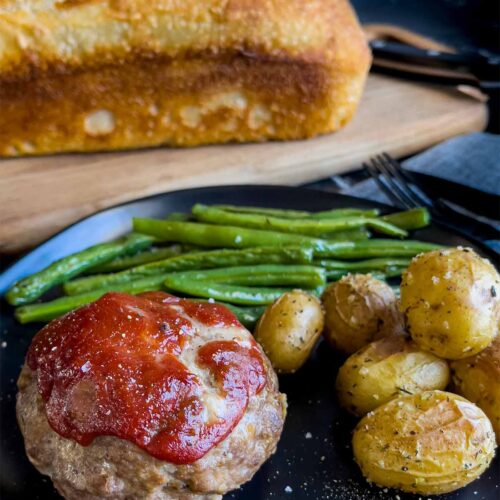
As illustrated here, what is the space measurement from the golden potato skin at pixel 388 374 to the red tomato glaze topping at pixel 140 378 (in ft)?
0.99

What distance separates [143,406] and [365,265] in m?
1.20

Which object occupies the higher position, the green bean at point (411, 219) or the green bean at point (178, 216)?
the green bean at point (411, 219)

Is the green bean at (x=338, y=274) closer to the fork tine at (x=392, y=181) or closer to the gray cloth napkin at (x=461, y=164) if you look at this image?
the fork tine at (x=392, y=181)

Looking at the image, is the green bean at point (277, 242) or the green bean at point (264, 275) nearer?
the green bean at point (264, 275)

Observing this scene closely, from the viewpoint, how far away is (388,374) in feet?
5.95

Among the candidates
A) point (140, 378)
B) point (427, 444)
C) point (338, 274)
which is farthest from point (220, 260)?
point (427, 444)

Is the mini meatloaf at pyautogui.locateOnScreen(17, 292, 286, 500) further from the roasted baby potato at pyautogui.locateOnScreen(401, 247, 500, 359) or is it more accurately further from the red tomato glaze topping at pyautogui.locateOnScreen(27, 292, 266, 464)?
the roasted baby potato at pyautogui.locateOnScreen(401, 247, 500, 359)

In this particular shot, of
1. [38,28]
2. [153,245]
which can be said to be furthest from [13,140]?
[153,245]

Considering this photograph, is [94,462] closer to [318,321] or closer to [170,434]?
[170,434]

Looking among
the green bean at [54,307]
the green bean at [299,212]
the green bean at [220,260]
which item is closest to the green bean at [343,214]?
the green bean at [299,212]

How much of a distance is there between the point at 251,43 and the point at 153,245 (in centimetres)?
113

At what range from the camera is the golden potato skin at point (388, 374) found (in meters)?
1.80

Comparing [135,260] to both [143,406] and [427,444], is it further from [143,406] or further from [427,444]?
[427,444]

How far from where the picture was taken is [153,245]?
102 inches
